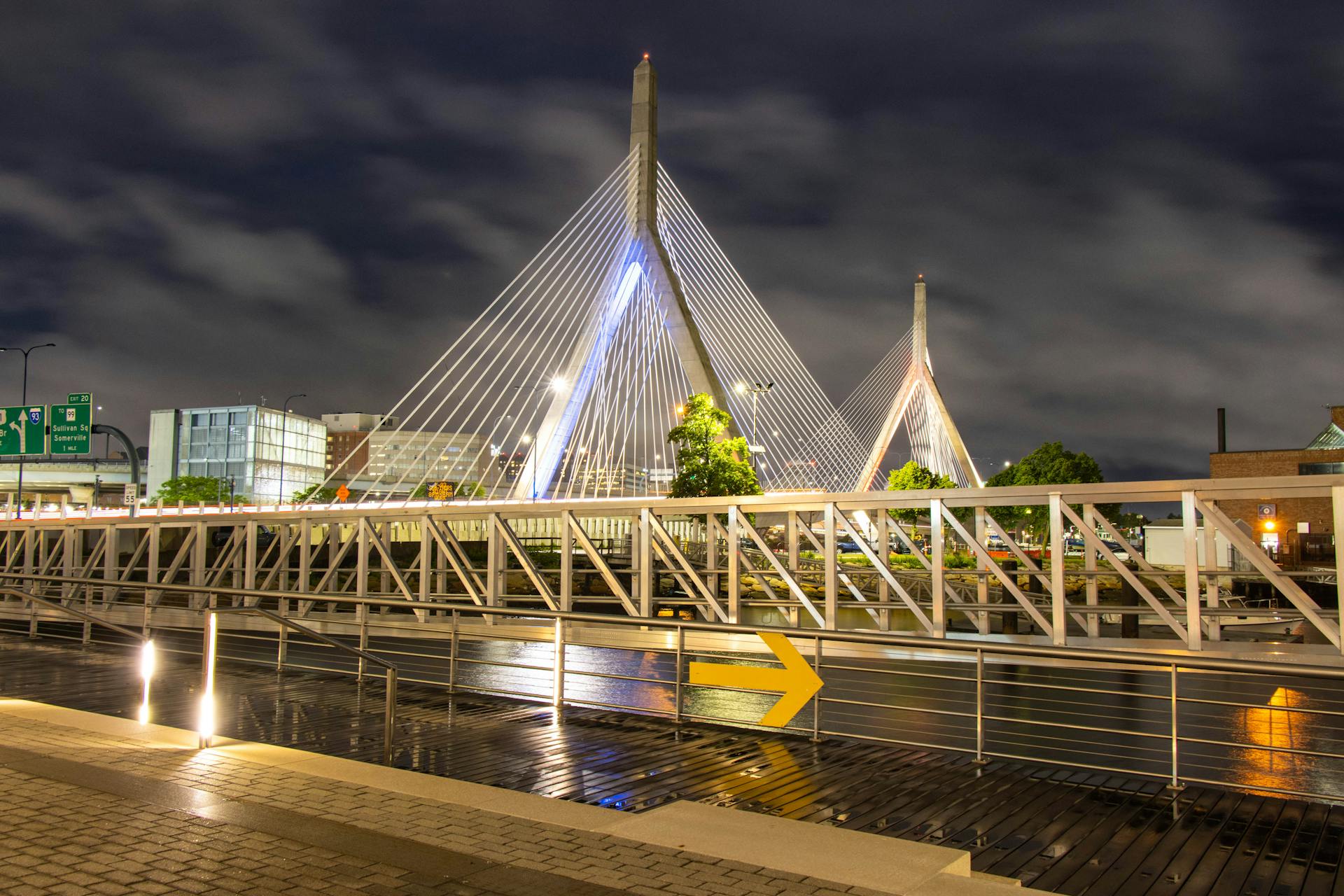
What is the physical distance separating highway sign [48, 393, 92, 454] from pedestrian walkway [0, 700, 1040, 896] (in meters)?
43.8

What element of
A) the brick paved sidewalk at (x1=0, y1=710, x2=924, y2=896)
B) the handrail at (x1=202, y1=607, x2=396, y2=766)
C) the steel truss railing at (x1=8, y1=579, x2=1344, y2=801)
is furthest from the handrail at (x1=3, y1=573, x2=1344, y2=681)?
the brick paved sidewalk at (x1=0, y1=710, x2=924, y2=896)

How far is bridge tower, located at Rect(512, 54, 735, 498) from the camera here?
33.6m

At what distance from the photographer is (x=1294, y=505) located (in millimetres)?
60094

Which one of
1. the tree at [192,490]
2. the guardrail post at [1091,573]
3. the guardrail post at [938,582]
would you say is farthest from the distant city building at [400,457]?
the guardrail post at [938,582]

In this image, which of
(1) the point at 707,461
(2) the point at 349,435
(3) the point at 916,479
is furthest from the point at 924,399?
(2) the point at 349,435

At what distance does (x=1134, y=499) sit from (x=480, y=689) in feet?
33.0

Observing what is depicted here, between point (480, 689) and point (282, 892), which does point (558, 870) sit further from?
point (480, 689)

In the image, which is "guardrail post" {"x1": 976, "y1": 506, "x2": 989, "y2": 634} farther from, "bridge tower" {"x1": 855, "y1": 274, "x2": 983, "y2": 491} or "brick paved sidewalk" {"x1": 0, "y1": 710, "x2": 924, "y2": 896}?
"bridge tower" {"x1": 855, "y1": 274, "x2": 983, "y2": 491}

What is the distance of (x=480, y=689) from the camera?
11.9 metres

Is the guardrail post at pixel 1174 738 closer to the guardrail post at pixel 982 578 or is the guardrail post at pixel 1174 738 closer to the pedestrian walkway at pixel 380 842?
the pedestrian walkway at pixel 380 842

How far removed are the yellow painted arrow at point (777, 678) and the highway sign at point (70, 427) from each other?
44.6m

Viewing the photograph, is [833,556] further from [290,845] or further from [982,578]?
[290,845]

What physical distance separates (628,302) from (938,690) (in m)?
21.5

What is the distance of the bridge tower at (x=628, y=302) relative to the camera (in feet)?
110
